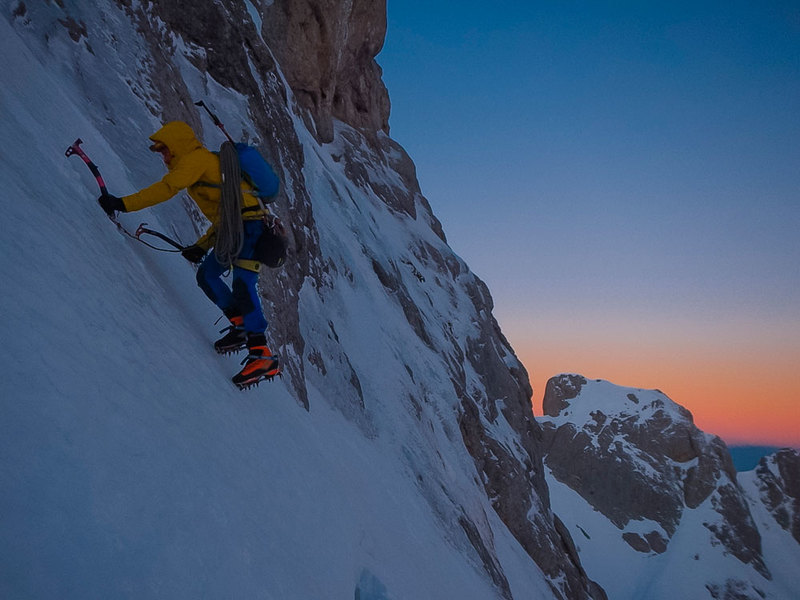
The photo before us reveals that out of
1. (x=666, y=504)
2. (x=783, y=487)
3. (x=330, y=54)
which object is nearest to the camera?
(x=330, y=54)

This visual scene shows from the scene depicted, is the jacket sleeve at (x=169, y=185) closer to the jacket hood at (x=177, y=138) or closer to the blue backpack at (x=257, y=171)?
the jacket hood at (x=177, y=138)

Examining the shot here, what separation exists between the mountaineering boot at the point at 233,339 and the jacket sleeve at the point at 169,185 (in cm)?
119

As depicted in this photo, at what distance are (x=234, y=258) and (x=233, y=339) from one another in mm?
707

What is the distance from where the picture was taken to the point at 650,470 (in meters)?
92.1

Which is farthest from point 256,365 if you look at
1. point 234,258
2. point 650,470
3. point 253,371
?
point 650,470

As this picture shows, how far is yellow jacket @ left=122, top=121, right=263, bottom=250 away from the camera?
4043 millimetres

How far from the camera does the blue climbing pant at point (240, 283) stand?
15.2 ft

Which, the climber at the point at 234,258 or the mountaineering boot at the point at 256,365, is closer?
the climber at the point at 234,258

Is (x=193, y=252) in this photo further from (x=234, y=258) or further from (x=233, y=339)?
(x=233, y=339)

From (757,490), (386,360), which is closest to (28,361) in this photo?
(386,360)

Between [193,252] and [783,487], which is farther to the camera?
[783,487]

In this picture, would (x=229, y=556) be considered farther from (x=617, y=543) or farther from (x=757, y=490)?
(x=757, y=490)

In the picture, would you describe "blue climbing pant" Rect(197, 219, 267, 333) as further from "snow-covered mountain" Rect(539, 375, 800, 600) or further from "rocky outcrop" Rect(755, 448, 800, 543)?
"rocky outcrop" Rect(755, 448, 800, 543)

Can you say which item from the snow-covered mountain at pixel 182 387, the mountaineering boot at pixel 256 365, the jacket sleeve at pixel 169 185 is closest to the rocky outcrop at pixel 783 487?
the snow-covered mountain at pixel 182 387
